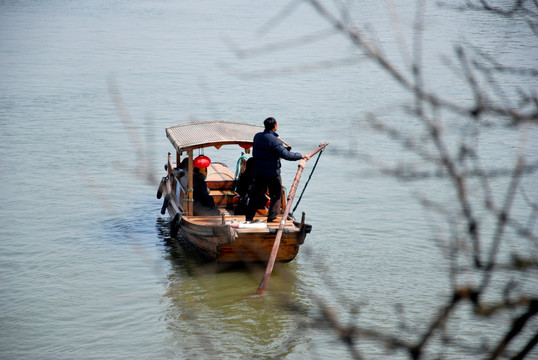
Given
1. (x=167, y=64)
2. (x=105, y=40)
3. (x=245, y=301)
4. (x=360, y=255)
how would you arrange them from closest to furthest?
(x=245, y=301)
(x=360, y=255)
(x=167, y=64)
(x=105, y=40)

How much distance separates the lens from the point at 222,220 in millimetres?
9953

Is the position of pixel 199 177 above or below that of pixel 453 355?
above

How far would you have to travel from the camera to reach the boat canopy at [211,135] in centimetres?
1074

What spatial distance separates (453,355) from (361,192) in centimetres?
789

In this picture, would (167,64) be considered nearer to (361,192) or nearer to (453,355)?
(361,192)

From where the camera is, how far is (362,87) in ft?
88.0

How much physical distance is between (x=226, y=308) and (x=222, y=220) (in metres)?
1.31

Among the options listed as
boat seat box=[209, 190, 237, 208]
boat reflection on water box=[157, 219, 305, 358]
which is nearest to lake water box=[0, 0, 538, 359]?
boat reflection on water box=[157, 219, 305, 358]

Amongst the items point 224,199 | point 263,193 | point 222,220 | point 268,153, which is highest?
point 268,153

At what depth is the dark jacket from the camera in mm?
9898

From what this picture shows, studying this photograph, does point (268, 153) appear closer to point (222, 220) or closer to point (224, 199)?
point (222, 220)

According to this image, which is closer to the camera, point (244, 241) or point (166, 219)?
point (244, 241)

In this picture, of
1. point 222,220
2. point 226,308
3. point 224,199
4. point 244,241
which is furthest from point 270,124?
point 226,308

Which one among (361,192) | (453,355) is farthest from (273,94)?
(453,355)
